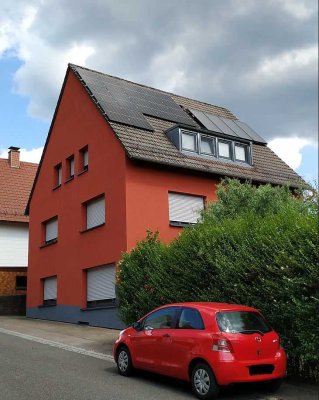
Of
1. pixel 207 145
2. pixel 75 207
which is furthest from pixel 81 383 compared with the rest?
pixel 207 145

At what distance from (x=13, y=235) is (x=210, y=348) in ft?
85.0

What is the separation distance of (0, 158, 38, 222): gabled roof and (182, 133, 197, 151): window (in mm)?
14929

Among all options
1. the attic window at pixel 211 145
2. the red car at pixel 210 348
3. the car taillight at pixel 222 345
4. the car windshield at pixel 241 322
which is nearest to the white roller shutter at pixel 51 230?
the attic window at pixel 211 145

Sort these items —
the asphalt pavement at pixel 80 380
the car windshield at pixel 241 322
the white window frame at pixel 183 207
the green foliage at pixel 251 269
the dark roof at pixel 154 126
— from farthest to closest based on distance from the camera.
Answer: the white window frame at pixel 183 207 < the dark roof at pixel 154 126 < the green foliage at pixel 251 269 < the car windshield at pixel 241 322 < the asphalt pavement at pixel 80 380

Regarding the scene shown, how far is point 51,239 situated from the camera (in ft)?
78.4

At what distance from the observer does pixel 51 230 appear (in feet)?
78.6

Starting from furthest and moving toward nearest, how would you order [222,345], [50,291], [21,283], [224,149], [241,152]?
1. [21,283]
2. [50,291]
3. [241,152]
4. [224,149]
5. [222,345]

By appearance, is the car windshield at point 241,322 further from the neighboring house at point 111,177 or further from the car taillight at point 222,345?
the neighboring house at point 111,177

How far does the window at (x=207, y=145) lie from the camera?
69.0 ft

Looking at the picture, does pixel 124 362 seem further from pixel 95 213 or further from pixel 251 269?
pixel 95 213

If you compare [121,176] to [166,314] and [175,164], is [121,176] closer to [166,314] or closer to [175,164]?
[175,164]

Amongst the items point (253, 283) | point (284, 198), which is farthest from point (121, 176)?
point (253, 283)

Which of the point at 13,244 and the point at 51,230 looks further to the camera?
the point at 13,244

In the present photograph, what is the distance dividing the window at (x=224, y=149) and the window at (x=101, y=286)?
689cm
